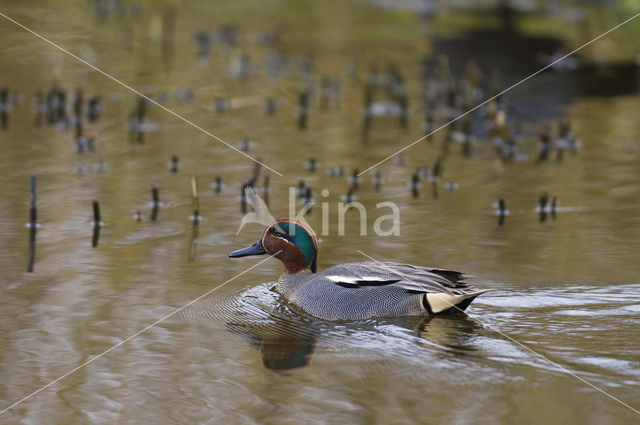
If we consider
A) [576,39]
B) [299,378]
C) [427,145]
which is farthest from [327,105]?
[299,378]

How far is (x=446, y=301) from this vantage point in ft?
21.3

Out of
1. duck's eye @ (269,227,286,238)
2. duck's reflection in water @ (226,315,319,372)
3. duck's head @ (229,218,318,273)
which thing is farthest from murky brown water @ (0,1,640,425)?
duck's eye @ (269,227,286,238)

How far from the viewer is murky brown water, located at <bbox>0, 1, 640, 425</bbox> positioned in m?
5.37

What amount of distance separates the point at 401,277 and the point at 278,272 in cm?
128

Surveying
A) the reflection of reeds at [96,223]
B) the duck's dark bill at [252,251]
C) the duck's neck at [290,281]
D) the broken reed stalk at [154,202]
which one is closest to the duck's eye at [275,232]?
the duck's dark bill at [252,251]

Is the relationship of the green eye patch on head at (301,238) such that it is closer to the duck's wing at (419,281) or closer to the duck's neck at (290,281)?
the duck's neck at (290,281)

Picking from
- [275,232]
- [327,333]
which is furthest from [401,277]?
[275,232]

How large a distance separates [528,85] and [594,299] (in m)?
8.25

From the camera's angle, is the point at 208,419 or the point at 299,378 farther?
the point at 299,378

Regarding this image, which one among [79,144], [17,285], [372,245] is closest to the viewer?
[17,285]

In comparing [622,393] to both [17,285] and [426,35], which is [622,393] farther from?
[426,35]

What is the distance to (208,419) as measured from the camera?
5121 millimetres

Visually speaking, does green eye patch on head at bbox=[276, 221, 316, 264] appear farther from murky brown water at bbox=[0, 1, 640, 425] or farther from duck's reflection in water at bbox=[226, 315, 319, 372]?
duck's reflection in water at bbox=[226, 315, 319, 372]

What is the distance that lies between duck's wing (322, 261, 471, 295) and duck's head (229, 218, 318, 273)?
381mm
